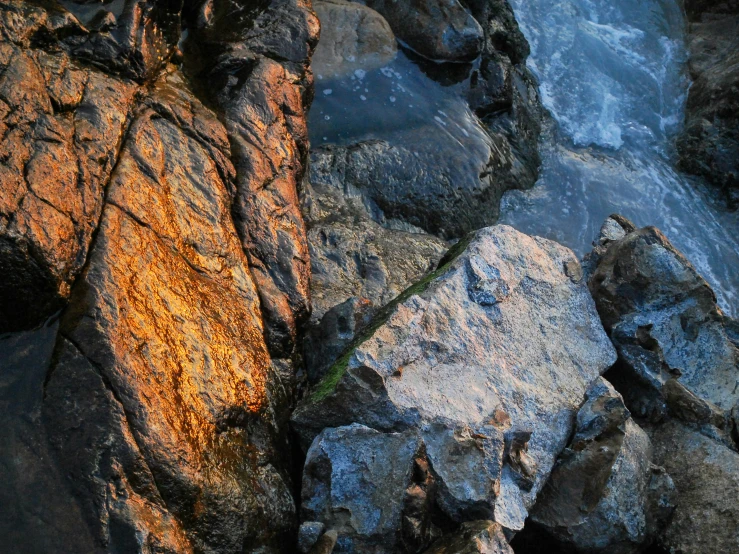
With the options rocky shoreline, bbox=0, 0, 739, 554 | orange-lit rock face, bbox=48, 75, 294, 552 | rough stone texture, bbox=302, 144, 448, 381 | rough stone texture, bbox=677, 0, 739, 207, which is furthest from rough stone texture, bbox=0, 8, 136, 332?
rough stone texture, bbox=677, 0, 739, 207

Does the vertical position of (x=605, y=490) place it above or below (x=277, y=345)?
above

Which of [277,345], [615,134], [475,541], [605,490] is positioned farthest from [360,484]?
[615,134]

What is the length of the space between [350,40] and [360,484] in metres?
5.34

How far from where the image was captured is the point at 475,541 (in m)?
3.76

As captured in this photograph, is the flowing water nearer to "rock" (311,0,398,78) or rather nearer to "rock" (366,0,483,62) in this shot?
"rock" (366,0,483,62)

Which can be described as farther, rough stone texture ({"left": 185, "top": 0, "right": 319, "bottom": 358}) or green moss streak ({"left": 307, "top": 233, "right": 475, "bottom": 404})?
rough stone texture ({"left": 185, "top": 0, "right": 319, "bottom": 358})

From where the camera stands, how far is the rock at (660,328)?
220 inches

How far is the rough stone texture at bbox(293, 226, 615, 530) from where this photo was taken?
429 cm

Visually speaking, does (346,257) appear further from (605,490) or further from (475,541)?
(475,541)

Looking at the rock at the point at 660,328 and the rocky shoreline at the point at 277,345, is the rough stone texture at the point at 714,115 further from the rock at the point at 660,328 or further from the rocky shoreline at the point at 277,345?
the rock at the point at 660,328

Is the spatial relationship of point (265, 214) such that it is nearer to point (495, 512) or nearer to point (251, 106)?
point (251, 106)

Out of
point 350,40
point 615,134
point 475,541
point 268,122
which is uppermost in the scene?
point 350,40

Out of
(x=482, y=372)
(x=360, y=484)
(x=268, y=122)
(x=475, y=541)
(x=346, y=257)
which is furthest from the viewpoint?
(x=346, y=257)

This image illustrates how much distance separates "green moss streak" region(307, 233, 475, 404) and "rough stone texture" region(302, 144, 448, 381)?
219mm
